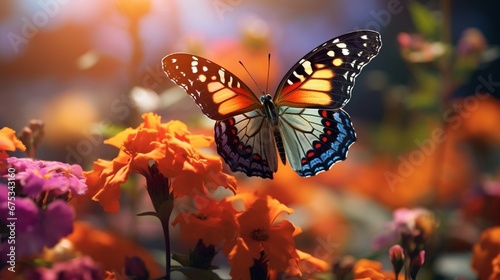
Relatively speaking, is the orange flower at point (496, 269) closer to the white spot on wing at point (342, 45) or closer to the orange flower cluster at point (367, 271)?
the orange flower cluster at point (367, 271)

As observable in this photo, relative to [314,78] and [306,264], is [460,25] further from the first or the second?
[306,264]

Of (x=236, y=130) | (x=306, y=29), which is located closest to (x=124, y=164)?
(x=236, y=130)

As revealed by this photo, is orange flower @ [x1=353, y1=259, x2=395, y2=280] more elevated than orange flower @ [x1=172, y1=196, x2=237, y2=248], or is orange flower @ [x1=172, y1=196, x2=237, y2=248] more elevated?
orange flower @ [x1=172, y1=196, x2=237, y2=248]

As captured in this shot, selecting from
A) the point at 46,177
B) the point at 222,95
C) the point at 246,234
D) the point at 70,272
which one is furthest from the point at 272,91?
the point at 70,272

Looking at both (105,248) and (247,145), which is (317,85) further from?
(105,248)

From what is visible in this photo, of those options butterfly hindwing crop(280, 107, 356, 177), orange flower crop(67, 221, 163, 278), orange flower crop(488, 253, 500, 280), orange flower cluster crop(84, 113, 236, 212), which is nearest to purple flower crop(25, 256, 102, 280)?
orange flower cluster crop(84, 113, 236, 212)

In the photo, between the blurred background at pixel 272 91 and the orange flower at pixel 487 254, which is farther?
the blurred background at pixel 272 91

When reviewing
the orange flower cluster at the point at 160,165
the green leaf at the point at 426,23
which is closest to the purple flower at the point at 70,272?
the orange flower cluster at the point at 160,165

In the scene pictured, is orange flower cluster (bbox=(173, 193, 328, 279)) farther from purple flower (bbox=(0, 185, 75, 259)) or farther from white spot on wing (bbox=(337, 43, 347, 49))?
white spot on wing (bbox=(337, 43, 347, 49))
